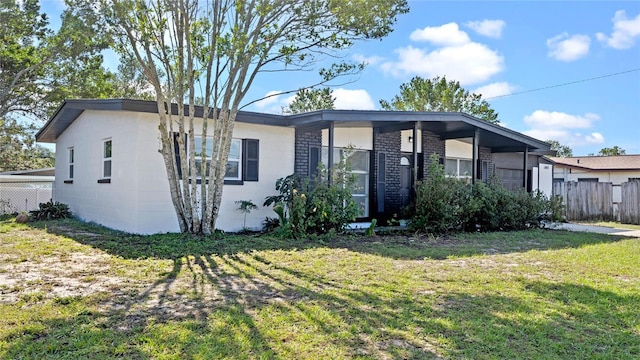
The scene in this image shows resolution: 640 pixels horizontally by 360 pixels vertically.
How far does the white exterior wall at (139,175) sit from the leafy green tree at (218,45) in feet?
2.95

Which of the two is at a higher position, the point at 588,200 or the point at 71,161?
the point at 71,161

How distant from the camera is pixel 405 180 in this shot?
1323 cm

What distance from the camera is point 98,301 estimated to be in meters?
4.23

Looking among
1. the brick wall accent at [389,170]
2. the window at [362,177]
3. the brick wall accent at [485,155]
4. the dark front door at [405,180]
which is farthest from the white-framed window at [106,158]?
the brick wall accent at [485,155]

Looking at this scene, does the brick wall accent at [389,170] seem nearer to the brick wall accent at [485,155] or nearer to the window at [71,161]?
the brick wall accent at [485,155]

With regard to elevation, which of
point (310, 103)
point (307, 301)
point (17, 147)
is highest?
point (310, 103)

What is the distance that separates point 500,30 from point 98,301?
1480 cm

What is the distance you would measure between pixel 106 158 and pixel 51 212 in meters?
3.25

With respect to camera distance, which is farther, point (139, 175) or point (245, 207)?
point (245, 207)

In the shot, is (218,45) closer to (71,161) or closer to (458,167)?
(71,161)

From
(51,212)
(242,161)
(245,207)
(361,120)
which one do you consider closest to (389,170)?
(361,120)

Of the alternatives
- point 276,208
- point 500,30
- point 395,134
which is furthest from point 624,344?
point 500,30

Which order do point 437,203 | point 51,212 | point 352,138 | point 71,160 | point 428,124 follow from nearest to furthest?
point 437,203, point 428,124, point 352,138, point 51,212, point 71,160

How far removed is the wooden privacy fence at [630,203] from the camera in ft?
48.8
